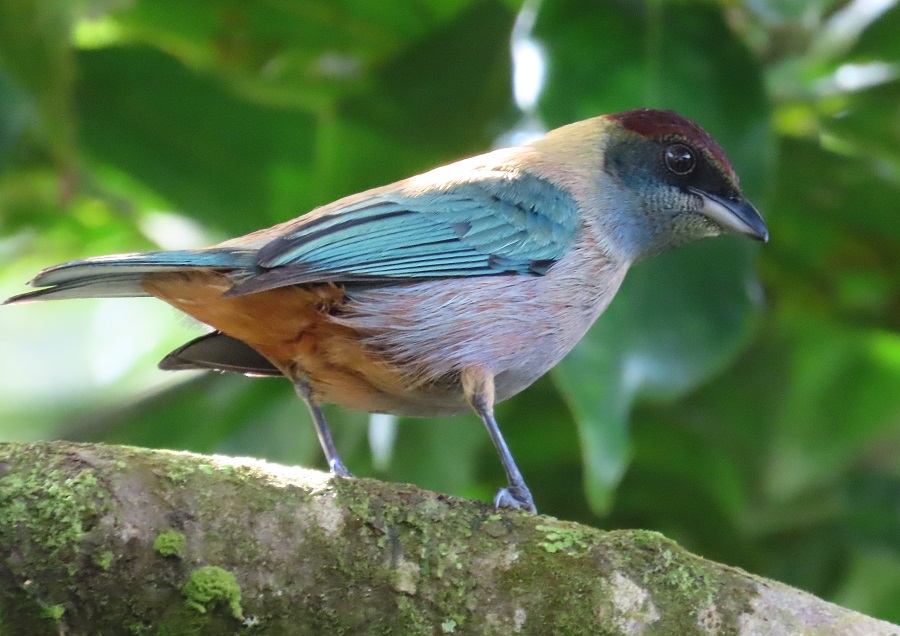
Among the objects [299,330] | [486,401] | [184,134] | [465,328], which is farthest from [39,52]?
[486,401]

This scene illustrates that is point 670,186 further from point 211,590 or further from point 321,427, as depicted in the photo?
point 211,590

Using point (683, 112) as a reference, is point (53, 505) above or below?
below

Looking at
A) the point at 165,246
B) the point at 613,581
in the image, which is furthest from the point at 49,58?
the point at 613,581

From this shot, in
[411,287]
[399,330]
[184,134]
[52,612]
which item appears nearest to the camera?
[52,612]

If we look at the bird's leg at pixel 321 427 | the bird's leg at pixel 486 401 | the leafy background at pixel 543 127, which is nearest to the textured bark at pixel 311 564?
the bird's leg at pixel 486 401

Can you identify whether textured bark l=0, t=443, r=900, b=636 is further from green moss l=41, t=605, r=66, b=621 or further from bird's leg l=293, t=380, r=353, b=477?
bird's leg l=293, t=380, r=353, b=477

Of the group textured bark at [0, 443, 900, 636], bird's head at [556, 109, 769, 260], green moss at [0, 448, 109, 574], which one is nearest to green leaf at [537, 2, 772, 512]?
bird's head at [556, 109, 769, 260]

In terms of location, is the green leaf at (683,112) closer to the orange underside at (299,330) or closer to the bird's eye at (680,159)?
the bird's eye at (680,159)
